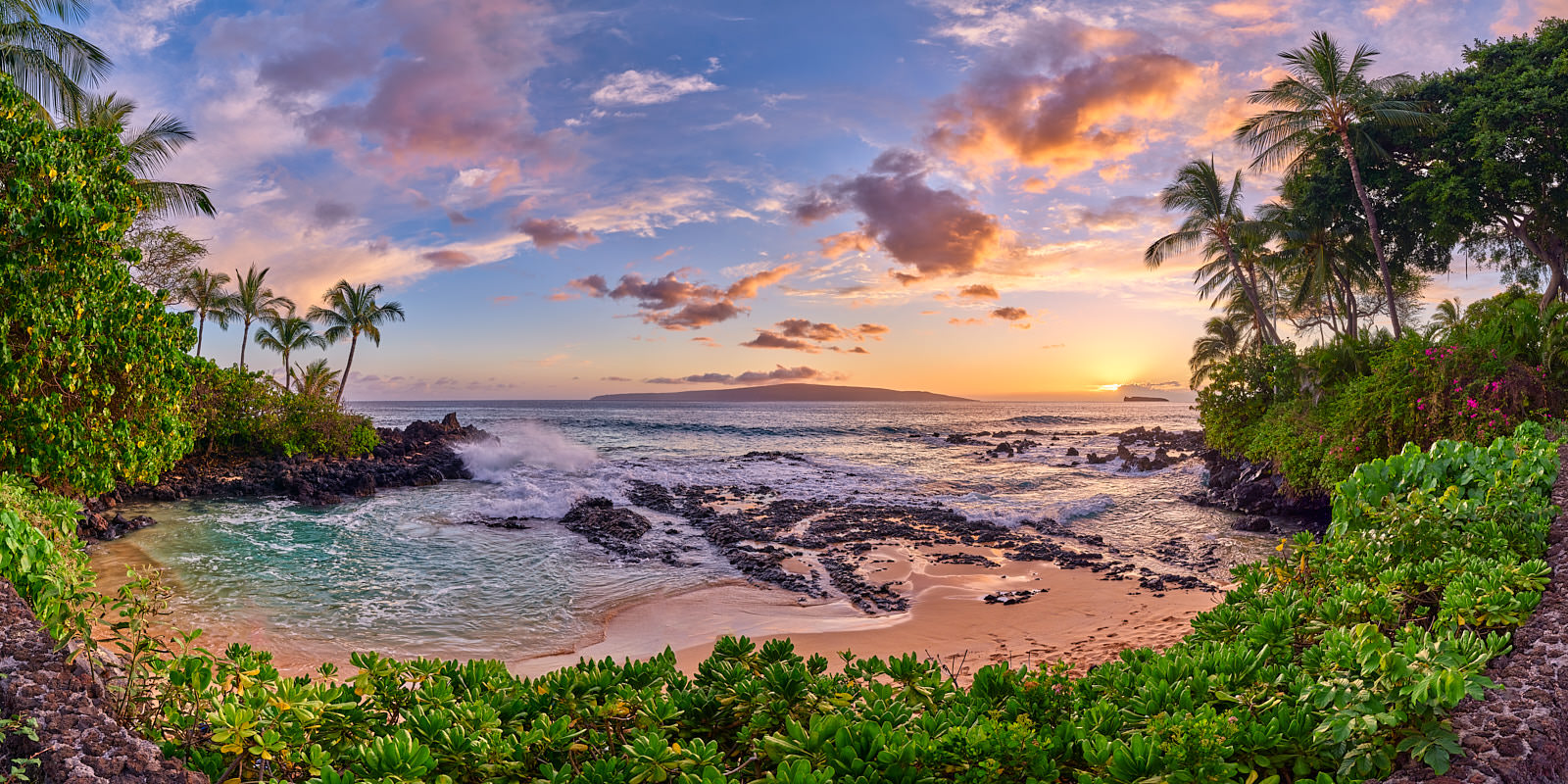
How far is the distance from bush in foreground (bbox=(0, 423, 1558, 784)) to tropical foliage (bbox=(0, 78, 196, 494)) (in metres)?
8.75

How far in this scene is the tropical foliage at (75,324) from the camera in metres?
8.21

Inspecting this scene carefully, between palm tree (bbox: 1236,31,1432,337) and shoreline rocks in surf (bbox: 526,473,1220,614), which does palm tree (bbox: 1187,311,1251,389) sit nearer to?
palm tree (bbox: 1236,31,1432,337)

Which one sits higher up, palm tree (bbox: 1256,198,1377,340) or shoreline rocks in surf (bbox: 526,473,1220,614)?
palm tree (bbox: 1256,198,1377,340)

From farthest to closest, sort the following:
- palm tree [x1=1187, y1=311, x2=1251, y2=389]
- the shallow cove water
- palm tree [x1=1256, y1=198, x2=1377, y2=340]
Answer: palm tree [x1=1187, y1=311, x2=1251, y2=389], palm tree [x1=1256, y1=198, x2=1377, y2=340], the shallow cove water

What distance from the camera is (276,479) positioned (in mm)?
18719

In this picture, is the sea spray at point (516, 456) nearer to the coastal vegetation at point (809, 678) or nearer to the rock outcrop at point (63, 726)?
the coastal vegetation at point (809, 678)

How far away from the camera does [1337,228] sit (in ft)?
78.9

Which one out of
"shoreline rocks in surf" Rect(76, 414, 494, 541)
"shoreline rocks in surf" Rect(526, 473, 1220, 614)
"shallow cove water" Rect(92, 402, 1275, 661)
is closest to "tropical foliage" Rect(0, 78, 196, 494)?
"shallow cove water" Rect(92, 402, 1275, 661)

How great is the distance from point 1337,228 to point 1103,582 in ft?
72.7

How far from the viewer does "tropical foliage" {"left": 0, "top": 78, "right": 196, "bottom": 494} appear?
323 inches

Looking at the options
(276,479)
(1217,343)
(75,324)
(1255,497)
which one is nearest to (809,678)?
(75,324)

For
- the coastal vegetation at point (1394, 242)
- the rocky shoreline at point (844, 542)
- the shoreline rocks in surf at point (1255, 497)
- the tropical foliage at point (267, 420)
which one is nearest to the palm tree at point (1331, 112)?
the coastal vegetation at point (1394, 242)

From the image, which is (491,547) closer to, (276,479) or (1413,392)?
(276,479)

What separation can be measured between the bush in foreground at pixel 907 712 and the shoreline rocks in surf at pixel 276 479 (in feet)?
47.3
